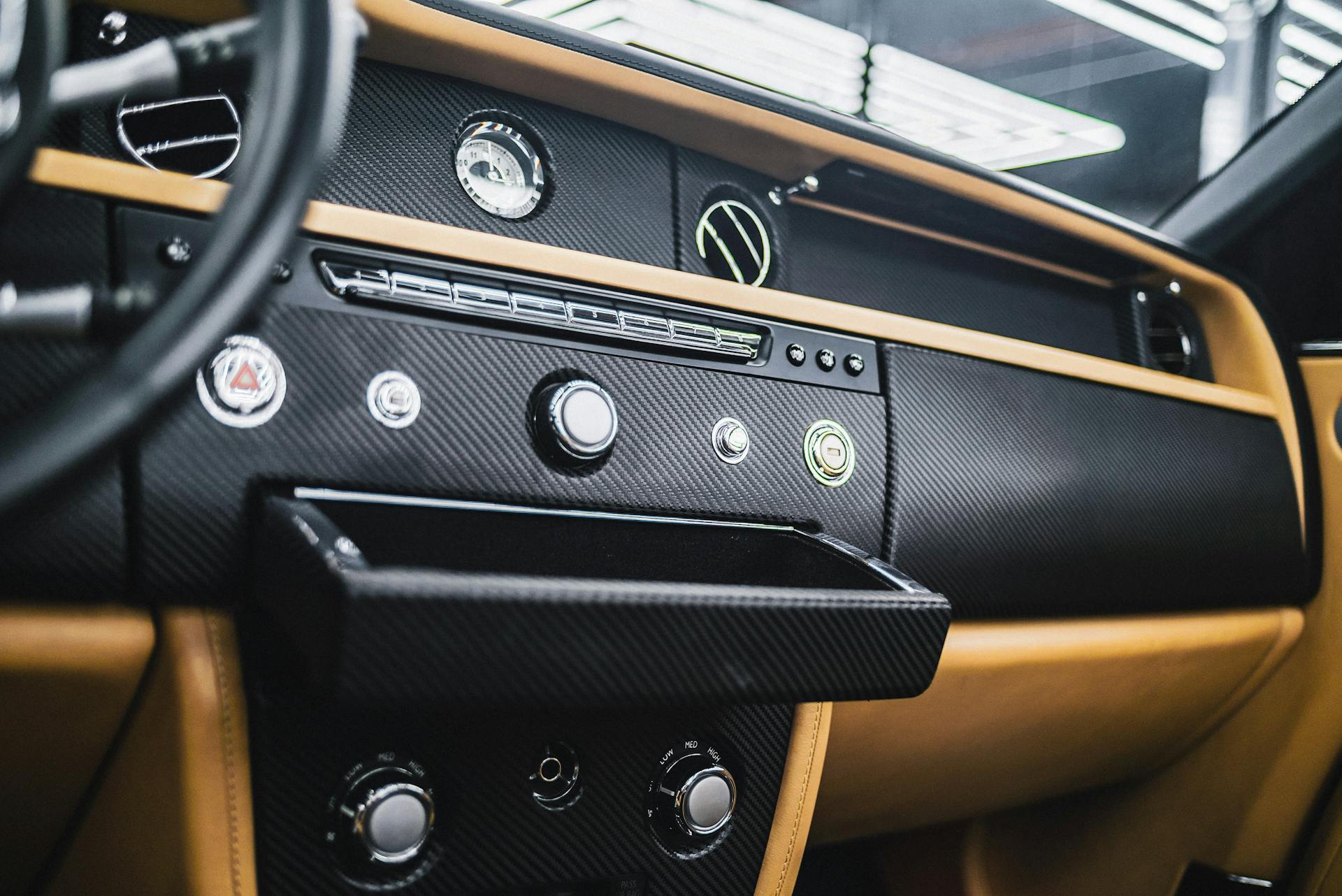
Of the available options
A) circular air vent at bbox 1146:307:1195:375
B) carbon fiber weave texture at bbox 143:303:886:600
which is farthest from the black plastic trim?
carbon fiber weave texture at bbox 143:303:886:600

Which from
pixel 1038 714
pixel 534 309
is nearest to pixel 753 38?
pixel 1038 714

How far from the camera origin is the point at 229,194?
0.41 meters

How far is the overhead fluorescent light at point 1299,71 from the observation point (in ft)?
5.49

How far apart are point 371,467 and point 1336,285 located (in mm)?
1769

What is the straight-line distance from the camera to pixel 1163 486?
123cm

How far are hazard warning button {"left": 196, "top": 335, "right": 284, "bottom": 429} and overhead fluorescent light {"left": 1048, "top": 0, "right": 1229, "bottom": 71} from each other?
3.27 m

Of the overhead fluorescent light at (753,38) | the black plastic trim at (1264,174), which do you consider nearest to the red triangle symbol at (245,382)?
the black plastic trim at (1264,174)

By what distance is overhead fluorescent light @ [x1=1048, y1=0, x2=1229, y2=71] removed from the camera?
3338 mm

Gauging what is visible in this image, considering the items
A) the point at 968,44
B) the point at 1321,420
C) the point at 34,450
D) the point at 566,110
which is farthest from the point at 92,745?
the point at 968,44

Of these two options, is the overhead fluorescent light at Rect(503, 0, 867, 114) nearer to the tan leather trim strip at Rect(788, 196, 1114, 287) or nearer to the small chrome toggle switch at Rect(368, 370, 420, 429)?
the tan leather trim strip at Rect(788, 196, 1114, 287)

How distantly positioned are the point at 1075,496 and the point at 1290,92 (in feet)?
3.82

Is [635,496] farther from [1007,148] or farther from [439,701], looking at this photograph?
[1007,148]

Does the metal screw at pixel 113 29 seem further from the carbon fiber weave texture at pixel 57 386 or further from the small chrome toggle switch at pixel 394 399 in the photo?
the small chrome toggle switch at pixel 394 399

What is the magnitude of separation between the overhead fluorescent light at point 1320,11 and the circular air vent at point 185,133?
2.47 m
